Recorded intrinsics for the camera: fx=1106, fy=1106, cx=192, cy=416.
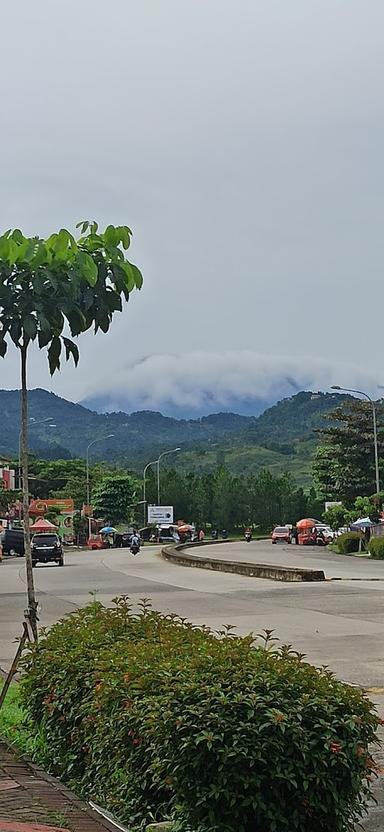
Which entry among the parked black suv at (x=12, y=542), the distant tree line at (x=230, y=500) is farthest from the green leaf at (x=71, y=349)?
the distant tree line at (x=230, y=500)

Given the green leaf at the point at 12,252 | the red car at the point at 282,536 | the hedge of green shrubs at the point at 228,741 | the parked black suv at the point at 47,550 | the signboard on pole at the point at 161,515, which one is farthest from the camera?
the signboard on pole at the point at 161,515

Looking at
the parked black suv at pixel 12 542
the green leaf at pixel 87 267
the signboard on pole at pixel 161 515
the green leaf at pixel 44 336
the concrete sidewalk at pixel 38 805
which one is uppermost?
the signboard on pole at pixel 161 515

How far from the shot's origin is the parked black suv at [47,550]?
4972cm

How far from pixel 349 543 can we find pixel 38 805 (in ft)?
175

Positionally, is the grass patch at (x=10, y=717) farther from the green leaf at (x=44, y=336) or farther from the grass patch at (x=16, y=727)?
the green leaf at (x=44, y=336)

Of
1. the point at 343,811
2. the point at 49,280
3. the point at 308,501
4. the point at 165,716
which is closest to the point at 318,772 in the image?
the point at 343,811

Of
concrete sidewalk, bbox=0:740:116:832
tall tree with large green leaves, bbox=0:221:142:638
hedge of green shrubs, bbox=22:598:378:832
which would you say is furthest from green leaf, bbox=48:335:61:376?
hedge of green shrubs, bbox=22:598:378:832

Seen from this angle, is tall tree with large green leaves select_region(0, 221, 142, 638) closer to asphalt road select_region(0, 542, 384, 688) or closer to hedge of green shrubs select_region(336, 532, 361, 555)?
asphalt road select_region(0, 542, 384, 688)

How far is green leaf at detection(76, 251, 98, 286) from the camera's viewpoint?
759cm

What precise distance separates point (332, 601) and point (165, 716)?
2015 cm

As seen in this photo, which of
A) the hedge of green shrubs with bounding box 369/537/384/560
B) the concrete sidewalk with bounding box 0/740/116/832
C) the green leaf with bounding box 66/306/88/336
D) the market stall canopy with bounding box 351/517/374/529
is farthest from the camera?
the market stall canopy with bounding box 351/517/374/529

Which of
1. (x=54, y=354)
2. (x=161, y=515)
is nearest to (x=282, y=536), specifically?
(x=161, y=515)

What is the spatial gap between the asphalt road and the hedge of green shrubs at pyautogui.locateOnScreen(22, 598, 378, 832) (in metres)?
4.78

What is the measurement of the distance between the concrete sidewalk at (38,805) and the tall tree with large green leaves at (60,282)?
9.38 ft
